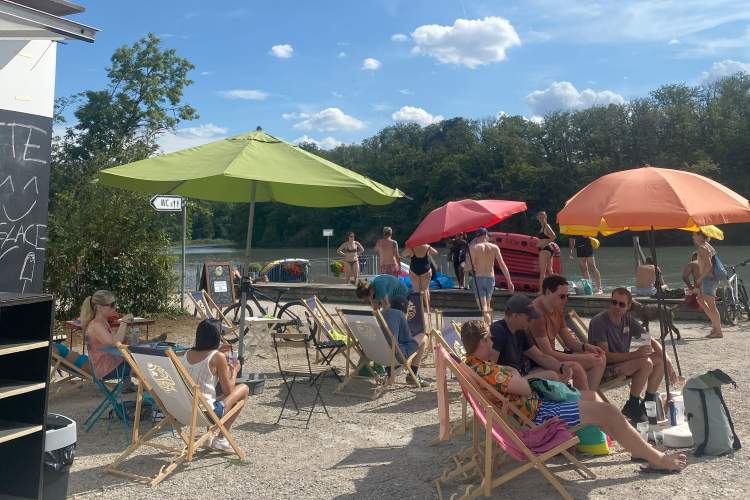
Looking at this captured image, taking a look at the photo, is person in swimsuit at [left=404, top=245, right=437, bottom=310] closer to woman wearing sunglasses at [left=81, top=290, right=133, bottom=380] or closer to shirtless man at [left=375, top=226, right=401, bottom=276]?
shirtless man at [left=375, top=226, right=401, bottom=276]

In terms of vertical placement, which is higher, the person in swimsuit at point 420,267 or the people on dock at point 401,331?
the person in swimsuit at point 420,267

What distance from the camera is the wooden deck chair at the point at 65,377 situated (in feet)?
19.4

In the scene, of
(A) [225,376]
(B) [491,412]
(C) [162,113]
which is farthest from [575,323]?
(C) [162,113]

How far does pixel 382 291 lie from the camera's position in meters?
7.21

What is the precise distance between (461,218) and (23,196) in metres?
4.16

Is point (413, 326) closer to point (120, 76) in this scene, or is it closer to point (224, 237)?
point (120, 76)

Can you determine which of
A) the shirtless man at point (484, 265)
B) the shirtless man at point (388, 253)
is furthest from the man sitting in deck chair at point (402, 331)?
the shirtless man at point (388, 253)

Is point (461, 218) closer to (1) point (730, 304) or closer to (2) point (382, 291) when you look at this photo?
(2) point (382, 291)

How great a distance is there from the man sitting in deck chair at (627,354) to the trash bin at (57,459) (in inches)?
142

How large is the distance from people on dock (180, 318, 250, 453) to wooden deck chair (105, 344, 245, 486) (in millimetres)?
103

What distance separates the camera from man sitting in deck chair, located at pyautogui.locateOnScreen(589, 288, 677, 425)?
514cm

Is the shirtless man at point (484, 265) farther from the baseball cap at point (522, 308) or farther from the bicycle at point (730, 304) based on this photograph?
the baseball cap at point (522, 308)

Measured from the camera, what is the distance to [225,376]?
4602 millimetres

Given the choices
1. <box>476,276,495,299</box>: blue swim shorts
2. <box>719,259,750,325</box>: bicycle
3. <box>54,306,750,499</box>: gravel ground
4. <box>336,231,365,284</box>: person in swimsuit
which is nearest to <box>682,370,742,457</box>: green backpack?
<box>54,306,750,499</box>: gravel ground
